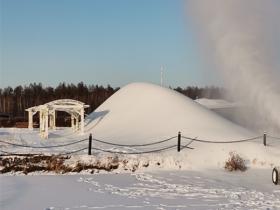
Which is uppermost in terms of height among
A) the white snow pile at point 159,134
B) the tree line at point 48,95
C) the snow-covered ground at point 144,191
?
the tree line at point 48,95

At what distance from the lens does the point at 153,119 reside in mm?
27297

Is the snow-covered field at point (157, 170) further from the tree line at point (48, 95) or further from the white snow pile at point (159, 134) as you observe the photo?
the tree line at point (48, 95)

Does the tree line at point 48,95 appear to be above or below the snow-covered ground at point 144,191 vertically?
above

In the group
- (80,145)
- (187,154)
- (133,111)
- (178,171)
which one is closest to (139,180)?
(178,171)

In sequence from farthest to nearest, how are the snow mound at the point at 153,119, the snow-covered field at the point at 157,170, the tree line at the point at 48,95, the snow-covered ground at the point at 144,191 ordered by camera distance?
1. the tree line at the point at 48,95
2. the snow mound at the point at 153,119
3. the snow-covered field at the point at 157,170
4. the snow-covered ground at the point at 144,191

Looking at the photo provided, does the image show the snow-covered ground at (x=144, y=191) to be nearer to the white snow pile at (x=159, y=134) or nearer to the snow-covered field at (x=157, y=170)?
the snow-covered field at (x=157, y=170)

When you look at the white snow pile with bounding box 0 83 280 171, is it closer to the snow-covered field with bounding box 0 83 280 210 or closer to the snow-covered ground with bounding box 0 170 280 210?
the snow-covered field with bounding box 0 83 280 210

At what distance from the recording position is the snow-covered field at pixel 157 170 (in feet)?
39.1

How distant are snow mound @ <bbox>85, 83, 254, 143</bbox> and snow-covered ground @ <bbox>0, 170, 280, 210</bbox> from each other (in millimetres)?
6221

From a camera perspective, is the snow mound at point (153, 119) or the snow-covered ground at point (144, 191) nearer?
the snow-covered ground at point (144, 191)

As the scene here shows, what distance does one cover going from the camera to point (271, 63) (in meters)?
27.3

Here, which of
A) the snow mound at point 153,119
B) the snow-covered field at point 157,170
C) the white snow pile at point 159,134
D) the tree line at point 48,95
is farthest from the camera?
the tree line at point 48,95

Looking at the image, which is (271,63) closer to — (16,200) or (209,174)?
(209,174)

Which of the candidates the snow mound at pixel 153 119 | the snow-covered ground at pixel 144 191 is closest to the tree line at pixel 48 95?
the snow mound at pixel 153 119
